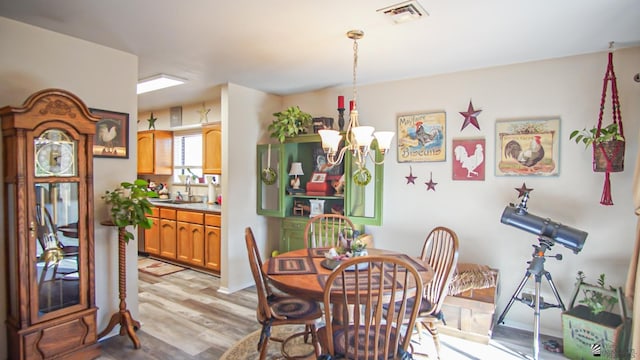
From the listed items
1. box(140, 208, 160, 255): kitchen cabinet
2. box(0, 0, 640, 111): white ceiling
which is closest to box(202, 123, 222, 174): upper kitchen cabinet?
box(140, 208, 160, 255): kitchen cabinet

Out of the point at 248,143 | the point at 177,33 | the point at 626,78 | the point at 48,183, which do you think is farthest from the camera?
the point at 248,143

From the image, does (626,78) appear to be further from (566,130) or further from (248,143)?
(248,143)

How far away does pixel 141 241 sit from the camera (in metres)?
5.63

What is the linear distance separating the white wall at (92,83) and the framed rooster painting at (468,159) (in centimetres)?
301

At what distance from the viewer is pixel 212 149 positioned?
498 centimetres

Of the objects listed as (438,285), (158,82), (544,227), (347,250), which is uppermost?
(158,82)

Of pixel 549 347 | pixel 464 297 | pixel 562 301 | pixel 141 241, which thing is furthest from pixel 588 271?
pixel 141 241

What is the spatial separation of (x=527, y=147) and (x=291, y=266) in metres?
2.36

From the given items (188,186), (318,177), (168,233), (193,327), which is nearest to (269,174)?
(318,177)

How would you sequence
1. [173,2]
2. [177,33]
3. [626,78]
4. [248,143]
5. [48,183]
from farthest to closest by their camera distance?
1. [248,143]
2. [626,78]
3. [177,33]
4. [48,183]
5. [173,2]

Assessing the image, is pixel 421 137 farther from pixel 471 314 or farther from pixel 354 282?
pixel 354 282

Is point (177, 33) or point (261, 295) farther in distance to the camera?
point (177, 33)

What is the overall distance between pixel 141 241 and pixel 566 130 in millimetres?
5808

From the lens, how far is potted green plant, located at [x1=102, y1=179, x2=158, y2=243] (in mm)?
2732
